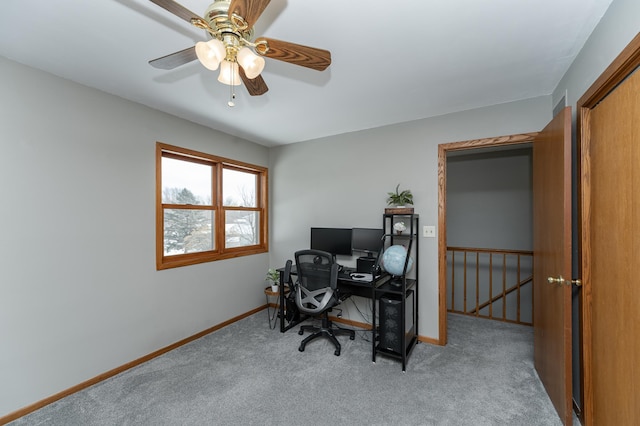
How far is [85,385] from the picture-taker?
7.18 ft

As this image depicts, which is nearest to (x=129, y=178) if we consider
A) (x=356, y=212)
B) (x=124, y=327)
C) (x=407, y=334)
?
(x=124, y=327)

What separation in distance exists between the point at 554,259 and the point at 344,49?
1.98 metres

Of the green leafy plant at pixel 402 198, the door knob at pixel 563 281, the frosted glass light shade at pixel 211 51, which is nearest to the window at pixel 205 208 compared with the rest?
the frosted glass light shade at pixel 211 51

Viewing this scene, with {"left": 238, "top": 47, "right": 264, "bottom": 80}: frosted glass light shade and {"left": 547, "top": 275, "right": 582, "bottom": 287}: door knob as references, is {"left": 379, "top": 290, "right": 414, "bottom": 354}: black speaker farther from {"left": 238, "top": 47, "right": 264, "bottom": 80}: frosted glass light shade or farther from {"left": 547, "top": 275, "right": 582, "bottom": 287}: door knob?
{"left": 238, "top": 47, "right": 264, "bottom": 80}: frosted glass light shade

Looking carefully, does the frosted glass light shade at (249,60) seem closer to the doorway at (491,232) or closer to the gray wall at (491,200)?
the doorway at (491,232)

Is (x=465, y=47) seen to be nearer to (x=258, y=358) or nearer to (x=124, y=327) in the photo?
(x=258, y=358)

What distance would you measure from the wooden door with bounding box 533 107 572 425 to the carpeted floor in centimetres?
27

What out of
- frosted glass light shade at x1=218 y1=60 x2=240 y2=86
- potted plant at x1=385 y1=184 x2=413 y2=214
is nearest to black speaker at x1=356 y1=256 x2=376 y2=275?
potted plant at x1=385 y1=184 x2=413 y2=214

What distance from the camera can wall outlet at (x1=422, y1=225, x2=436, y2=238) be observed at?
9.61 feet

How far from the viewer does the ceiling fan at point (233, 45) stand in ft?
3.58

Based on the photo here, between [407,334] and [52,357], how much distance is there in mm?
2924

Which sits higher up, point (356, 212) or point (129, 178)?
point (129, 178)

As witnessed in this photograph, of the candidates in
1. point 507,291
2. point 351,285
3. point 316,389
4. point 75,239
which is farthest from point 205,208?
point 507,291

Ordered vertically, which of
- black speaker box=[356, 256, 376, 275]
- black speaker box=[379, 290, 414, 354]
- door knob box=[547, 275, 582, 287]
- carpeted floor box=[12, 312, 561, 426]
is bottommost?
carpeted floor box=[12, 312, 561, 426]
